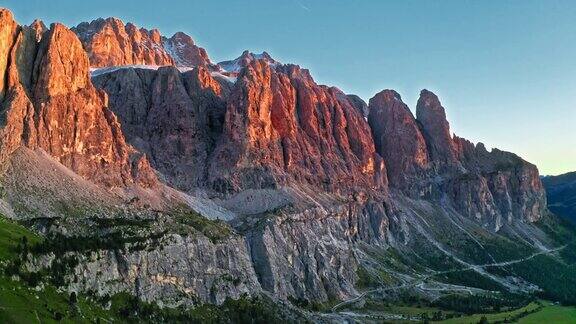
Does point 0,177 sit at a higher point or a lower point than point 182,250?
higher

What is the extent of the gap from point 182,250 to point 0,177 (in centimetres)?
5674

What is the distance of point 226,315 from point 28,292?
64756 mm

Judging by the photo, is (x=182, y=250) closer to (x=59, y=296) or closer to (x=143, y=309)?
(x=143, y=309)

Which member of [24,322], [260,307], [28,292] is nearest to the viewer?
[24,322]

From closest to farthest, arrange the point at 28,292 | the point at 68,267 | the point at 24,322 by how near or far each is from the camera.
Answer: the point at 24,322
the point at 28,292
the point at 68,267

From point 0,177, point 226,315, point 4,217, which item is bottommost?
point 226,315

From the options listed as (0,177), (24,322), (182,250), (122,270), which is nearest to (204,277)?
(182,250)

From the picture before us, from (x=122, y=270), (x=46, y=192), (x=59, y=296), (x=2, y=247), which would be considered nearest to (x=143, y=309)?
(x=122, y=270)

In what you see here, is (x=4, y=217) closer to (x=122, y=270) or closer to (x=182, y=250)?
(x=122, y=270)

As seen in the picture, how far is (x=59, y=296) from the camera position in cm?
14250

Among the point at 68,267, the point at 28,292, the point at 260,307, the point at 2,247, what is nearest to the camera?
the point at 28,292

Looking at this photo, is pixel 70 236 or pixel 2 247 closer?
pixel 2 247

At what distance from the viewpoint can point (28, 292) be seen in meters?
134

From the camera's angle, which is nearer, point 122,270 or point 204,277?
point 122,270
